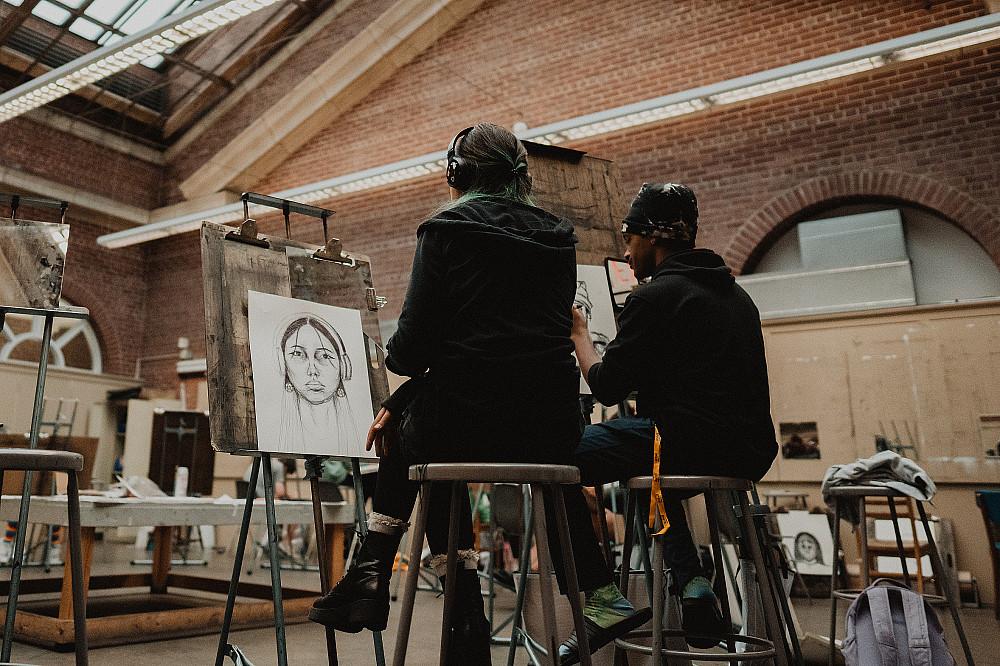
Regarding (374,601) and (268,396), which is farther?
(268,396)

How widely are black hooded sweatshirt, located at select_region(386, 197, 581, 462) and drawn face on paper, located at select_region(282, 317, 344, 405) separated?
56 centimetres

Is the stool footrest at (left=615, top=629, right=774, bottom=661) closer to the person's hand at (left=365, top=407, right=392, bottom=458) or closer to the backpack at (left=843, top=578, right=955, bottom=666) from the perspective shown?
the backpack at (left=843, top=578, right=955, bottom=666)

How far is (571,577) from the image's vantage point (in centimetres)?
155

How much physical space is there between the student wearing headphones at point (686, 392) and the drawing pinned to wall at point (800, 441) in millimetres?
4490

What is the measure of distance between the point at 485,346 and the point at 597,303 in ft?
4.31

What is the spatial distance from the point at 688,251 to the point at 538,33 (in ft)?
22.5

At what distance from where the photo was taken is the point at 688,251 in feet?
6.85

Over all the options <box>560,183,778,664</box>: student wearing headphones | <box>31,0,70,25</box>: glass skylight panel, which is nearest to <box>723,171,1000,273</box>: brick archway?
<box>560,183,778,664</box>: student wearing headphones

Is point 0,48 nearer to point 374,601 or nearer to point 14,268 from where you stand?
point 14,268

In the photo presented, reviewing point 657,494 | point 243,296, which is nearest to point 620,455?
point 657,494

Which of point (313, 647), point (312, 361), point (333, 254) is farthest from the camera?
point (313, 647)

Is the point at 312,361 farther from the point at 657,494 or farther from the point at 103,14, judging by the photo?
the point at 103,14

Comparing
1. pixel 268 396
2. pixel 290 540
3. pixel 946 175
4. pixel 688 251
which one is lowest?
pixel 290 540

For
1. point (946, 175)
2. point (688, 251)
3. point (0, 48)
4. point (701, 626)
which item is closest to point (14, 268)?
point (688, 251)
